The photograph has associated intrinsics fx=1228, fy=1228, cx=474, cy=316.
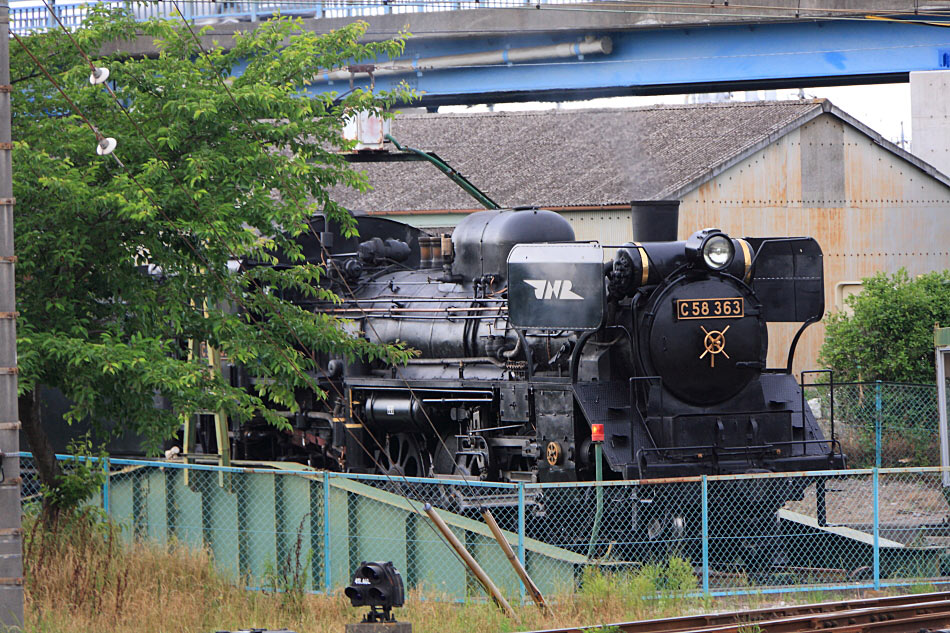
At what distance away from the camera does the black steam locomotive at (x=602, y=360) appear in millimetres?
11492

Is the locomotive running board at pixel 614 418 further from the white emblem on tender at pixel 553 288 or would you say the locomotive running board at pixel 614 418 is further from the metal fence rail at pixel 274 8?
the metal fence rail at pixel 274 8

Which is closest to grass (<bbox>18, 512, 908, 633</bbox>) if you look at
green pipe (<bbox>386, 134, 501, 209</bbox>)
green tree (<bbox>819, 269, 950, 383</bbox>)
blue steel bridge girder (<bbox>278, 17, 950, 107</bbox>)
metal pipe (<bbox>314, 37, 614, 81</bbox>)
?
green pipe (<bbox>386, 134, 501, 209</bbox>)

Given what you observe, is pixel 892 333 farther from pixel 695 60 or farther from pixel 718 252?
pixel 695 60

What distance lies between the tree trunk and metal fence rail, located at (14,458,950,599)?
820 mm

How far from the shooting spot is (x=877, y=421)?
55.1ft

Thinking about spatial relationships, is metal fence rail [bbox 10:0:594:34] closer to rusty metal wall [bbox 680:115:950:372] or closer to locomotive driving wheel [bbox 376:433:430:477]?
rusty metal wall [bbox 680:115:950:372]

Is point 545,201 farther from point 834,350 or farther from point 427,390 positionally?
point 427,390

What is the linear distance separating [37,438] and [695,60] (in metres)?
18.3

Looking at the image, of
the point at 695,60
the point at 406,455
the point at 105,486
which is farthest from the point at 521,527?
the point at 695,60

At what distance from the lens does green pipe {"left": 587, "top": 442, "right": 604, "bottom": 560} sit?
10.6 meters

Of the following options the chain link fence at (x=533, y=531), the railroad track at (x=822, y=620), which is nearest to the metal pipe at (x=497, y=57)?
the chain link fence at (x=533, y=531)

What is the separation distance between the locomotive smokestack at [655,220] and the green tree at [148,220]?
3193 mm

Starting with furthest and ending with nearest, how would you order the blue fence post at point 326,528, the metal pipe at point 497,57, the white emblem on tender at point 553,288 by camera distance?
1. the metal pipe at point 497,57
2. the white emblem on tender at point 553,288
3. the blue fence post at point 326,528

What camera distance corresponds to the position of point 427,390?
44.5 ft
